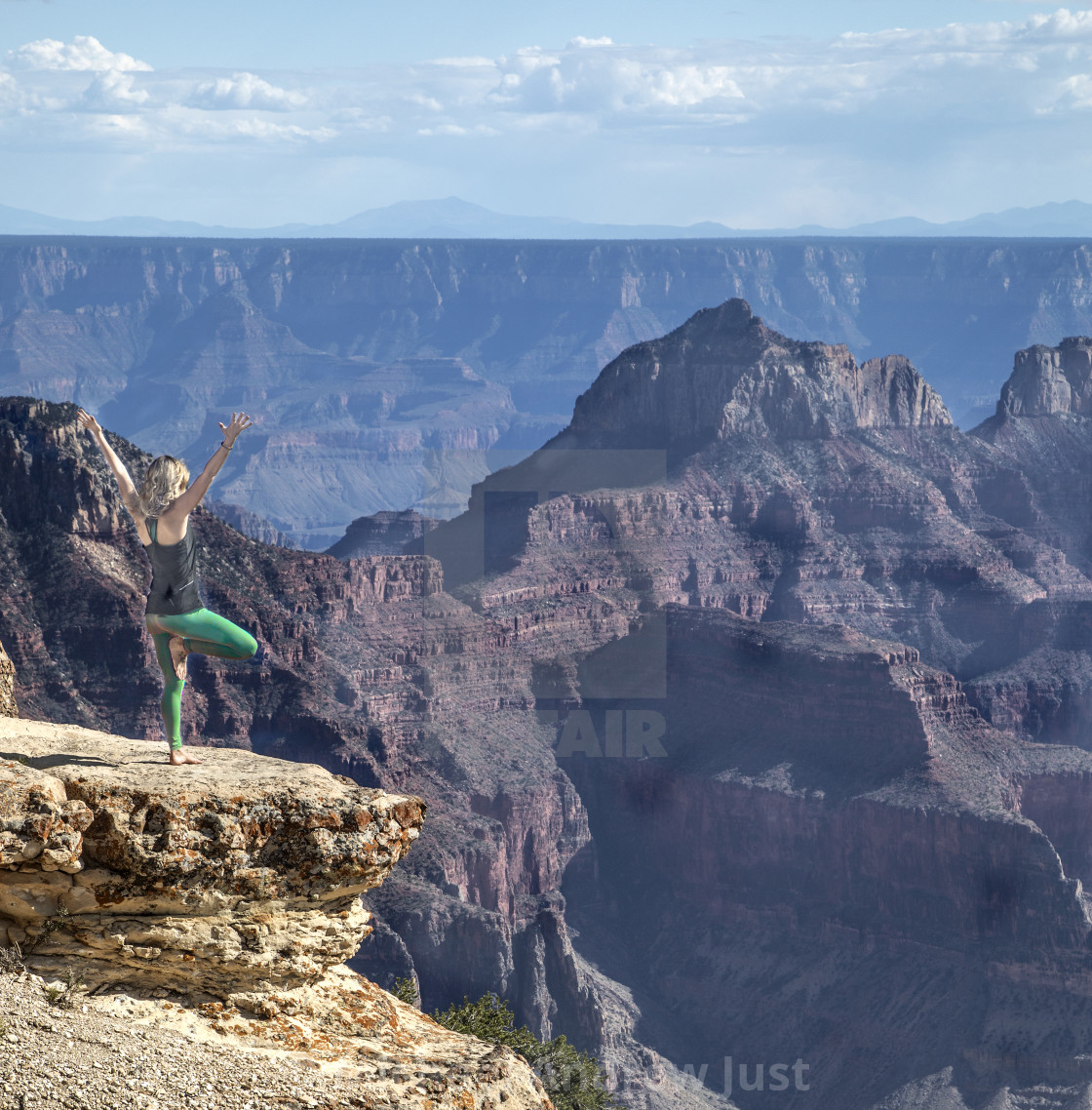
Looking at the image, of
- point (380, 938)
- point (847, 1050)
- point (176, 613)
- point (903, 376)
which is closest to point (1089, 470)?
point (903, 376)

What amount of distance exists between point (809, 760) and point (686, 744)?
841cm

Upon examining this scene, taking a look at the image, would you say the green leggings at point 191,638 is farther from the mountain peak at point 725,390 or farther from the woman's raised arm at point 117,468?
the mountain peak at point 725,390

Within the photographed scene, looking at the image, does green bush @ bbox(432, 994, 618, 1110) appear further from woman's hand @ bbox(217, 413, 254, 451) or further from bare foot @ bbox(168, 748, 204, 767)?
woman's hand @ bbox(217, 413, 254, 451)

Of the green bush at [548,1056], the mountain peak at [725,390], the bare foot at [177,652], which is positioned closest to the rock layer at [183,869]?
the bare foot at [177,652]

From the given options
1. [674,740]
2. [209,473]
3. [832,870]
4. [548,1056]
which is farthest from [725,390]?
[209,473]

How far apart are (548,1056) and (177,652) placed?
30.1 m

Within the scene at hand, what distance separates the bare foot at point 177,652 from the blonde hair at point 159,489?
5.26 ft

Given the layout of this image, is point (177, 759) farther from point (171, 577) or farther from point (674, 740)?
point (674, 740)

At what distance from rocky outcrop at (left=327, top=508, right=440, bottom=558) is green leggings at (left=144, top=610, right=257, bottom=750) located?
125 metres

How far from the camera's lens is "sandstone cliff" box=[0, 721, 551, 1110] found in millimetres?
19469

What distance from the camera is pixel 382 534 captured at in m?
153

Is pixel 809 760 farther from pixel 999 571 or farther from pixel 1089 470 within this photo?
pixel 1089 470
